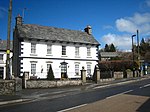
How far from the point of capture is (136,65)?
133 ft

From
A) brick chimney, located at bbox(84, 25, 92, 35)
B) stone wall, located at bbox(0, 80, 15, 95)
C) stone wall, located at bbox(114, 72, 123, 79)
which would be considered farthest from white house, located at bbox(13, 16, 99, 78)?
stone wall, located at bbox(0, 80, 15, 95)

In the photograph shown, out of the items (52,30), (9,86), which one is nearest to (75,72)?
(52,30)

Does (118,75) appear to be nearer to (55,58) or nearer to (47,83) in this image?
(55,58)

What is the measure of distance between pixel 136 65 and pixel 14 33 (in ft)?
82.4

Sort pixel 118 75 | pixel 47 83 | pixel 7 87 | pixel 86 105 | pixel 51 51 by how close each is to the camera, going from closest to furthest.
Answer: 1. pixel 86 105
2. pixel 7 87
3. pixel 47 83
4. pixel 51 51
5. pixel 118 75

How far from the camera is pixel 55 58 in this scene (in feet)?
111

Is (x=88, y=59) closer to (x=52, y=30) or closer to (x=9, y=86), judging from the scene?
(x=52, y=30)

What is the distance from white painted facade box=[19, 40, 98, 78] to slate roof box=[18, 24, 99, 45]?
2.74 feet

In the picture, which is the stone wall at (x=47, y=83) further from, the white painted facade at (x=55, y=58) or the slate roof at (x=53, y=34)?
the slate roof at (x=53, y=34)

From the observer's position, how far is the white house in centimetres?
3114

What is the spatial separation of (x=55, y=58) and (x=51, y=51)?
139 centimetres

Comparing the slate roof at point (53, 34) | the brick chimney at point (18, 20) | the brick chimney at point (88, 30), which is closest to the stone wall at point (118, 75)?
the slate roof at point (53, 34)

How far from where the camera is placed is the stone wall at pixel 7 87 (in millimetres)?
16188

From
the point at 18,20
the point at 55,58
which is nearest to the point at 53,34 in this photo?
the point at 55,58
